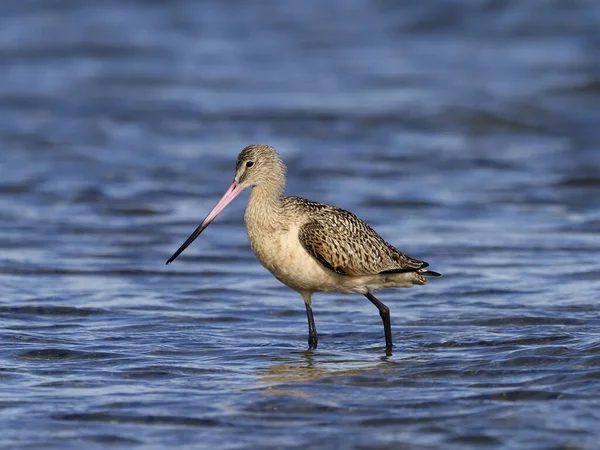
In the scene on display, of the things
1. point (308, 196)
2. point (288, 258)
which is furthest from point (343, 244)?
point (308, 196)

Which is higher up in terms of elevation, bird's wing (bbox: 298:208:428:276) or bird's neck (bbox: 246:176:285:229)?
bird's neck (bbox: 246:176:285:229)

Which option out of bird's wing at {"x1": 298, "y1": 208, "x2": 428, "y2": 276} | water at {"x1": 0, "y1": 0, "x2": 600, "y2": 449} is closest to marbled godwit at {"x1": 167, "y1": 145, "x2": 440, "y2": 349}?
bird's wing at {"x1": 298, "y1": 208, "x2": 428, "y2": 276}

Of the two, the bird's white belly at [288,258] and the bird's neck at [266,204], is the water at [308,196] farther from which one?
the bird's neck at [266,204]

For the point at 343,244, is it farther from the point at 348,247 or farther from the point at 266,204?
the point at 266,204

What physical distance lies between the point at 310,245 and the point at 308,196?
16.5 feet

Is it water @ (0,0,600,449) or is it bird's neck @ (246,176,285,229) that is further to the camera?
bird's neck @ (246,176,285,229)

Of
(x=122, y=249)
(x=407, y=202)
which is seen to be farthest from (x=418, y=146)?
(x=122, y=249)

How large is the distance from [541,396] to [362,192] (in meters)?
6.52

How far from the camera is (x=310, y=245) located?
709 centimetres

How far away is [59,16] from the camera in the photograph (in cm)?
2422

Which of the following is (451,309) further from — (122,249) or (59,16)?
(59,16)

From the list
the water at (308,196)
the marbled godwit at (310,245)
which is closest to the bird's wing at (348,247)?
the marbled godwit at (310,245)

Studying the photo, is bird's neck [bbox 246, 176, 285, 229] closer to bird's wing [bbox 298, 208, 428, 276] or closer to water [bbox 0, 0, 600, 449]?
bird's wing [bbox 298, 208, 428, 276]

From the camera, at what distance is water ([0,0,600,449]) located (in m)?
5.83
